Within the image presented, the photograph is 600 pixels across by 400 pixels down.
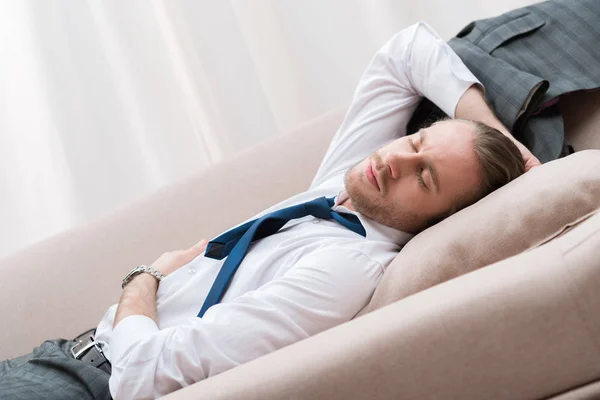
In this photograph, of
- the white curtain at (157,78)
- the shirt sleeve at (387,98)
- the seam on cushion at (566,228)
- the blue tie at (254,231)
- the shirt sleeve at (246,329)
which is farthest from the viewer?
the white curtain at (157,78)

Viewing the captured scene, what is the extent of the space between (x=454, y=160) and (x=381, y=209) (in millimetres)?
180

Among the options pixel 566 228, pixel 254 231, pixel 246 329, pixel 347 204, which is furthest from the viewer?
pixel 347 204

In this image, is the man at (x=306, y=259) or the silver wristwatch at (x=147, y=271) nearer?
the man at (x=306, y=259)

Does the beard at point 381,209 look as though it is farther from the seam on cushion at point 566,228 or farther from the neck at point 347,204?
the seam on cushion at point 566,228

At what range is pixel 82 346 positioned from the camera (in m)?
1.72

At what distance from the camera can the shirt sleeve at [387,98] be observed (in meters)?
1.89

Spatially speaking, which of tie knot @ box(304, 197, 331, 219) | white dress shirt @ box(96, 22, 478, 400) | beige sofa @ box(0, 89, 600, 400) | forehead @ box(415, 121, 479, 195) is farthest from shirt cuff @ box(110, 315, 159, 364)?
forehead @ box(415, 121, 479, 195)

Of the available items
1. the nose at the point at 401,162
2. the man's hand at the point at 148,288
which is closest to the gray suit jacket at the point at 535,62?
the nose at the point at 401,162

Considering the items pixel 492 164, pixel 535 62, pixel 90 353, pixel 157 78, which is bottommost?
pixel 90 353

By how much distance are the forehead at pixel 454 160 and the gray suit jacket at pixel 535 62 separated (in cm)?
21

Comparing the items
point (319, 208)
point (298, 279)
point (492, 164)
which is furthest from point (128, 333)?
point (492, 164)

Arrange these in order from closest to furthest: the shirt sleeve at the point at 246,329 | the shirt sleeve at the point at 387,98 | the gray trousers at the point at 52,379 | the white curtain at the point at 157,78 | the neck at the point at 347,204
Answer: the shirt sleeve at the point at 246,329, the gray trousers at the point at 52,379, the neck at the point at 347,204, the shirt sleeve at the point at 387,98, the white curtain at the point at 157,78

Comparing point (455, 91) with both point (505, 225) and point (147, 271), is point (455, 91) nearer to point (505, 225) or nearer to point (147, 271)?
point (505, 225)

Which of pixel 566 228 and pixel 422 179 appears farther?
pixel 422 179
